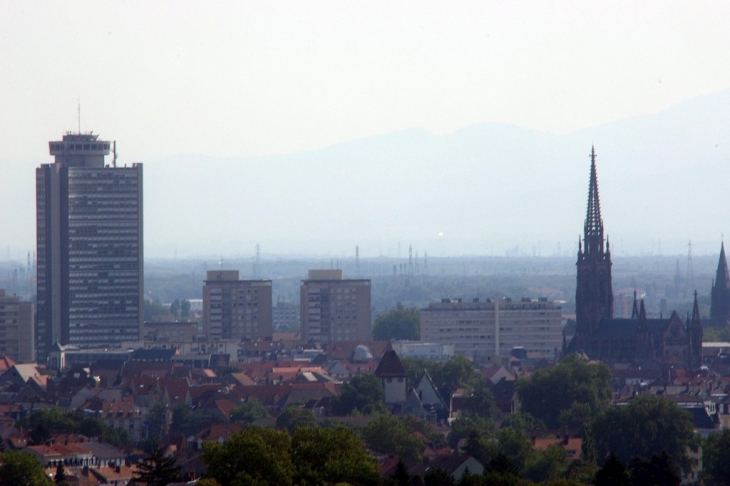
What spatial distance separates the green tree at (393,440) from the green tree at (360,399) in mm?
23566

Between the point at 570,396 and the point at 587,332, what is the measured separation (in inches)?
1683

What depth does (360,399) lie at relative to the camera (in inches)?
5182

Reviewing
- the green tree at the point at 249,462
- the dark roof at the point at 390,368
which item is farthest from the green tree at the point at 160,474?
the dark roof at the point at 390,368

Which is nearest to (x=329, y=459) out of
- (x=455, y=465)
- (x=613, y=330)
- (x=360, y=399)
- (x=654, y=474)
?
(x=654, y=474)

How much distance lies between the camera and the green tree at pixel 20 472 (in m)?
82.0

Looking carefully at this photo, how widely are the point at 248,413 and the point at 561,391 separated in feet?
62.0

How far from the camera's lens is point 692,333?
579 ft

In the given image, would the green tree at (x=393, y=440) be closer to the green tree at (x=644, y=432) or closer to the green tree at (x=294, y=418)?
the green tree at (x=644, y=432)

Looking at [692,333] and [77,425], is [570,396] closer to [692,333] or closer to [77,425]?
[77,425]

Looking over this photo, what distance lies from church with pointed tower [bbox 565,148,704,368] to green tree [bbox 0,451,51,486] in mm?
93036

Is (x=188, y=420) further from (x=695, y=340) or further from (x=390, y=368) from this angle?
(x=695, y=340)

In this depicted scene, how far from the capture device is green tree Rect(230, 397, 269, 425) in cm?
12912

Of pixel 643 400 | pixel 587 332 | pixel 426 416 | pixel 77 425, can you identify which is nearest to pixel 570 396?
pixel 426 416

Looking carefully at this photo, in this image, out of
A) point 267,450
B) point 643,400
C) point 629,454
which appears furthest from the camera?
point 643,400
